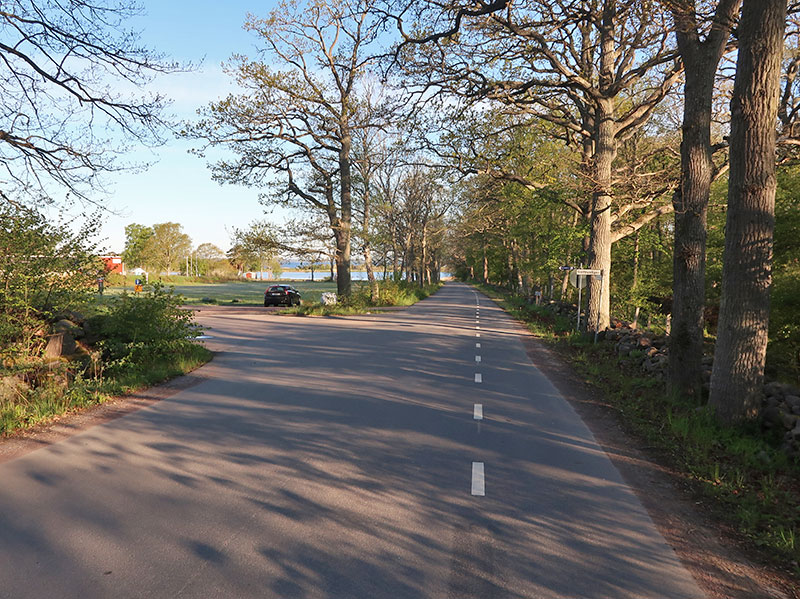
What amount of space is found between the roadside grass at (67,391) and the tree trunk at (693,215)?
31.3 ft

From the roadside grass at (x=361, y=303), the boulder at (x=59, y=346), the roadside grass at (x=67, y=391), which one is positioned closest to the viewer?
the roadside grass at (x=67, y=391)

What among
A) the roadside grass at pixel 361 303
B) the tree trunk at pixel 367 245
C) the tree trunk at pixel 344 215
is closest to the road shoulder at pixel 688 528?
the roadside grass at pixel 361 303

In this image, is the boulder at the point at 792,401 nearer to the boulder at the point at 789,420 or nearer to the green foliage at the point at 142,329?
the boulder at the point at 789,420

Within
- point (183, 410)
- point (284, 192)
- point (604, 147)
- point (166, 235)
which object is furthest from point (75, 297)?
point (166, 235)

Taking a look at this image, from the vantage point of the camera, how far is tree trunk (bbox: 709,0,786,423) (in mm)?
6770

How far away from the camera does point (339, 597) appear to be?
3312mm

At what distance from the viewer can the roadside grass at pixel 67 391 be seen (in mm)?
7469

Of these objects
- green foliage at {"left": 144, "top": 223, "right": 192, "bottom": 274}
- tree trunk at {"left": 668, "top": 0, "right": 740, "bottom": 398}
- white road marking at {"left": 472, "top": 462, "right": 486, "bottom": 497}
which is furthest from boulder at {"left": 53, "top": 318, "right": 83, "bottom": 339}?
green foliage at {"left": 144, "top": 223, "right": 192, "bottom": 274}

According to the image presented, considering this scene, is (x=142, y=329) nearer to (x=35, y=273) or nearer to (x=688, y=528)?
(x=35, y=273)

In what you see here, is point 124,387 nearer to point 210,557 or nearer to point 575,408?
point 210,557

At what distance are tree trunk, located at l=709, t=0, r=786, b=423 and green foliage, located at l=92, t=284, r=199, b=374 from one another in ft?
34.3

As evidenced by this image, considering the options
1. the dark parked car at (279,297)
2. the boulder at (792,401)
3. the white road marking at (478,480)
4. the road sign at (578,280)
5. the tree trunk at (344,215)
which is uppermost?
the tree trunk at (344,215)

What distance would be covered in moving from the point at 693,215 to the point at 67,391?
427 inches

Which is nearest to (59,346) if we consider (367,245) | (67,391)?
(67,391)
